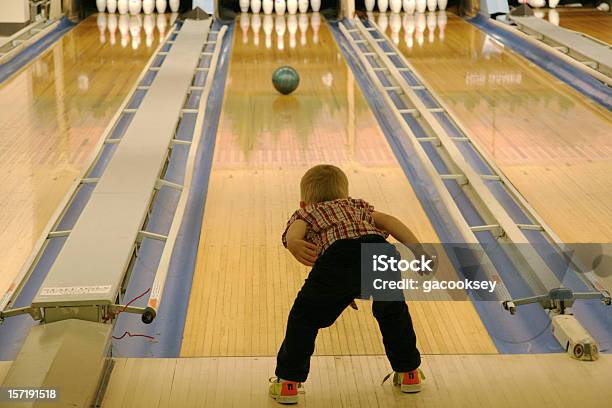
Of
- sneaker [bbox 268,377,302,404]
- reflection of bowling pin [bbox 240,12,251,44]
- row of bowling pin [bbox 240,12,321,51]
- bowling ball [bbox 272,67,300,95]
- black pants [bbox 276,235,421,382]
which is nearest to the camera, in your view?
black pants [bbox 276,235,421,382]

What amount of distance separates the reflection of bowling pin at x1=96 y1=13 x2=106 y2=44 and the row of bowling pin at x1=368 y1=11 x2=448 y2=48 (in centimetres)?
221

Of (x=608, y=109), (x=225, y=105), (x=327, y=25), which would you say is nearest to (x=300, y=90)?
(x=225, y=105)

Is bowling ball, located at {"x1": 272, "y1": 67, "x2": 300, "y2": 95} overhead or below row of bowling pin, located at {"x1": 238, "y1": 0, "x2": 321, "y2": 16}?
below

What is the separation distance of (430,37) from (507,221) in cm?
444

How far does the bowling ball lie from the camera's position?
5629 mm

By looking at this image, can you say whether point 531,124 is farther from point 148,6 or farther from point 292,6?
point 148,6

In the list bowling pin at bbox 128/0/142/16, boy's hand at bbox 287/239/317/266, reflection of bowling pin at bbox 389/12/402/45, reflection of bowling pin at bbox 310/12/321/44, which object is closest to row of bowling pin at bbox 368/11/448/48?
reflection of bowling pin at bbox 389/12/402/45

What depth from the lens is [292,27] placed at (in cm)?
809

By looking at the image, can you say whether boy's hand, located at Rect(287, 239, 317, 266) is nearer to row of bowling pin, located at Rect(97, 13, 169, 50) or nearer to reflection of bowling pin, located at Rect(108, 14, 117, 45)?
row of bowling pin, located at Rect(97, 13, 169, 50)

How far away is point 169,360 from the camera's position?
249cm

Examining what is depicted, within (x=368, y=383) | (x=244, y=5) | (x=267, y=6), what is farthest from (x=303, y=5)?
(x=368, y=383)

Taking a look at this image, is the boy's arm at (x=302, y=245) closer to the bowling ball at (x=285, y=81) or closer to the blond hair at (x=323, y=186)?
the blond hair at (x=323, y=186)

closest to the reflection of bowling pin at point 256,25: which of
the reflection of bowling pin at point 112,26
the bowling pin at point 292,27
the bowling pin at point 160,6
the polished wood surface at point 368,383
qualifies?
the bowling pin at point 292,27

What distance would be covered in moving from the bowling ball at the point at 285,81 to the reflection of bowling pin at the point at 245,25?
1.84 meters
